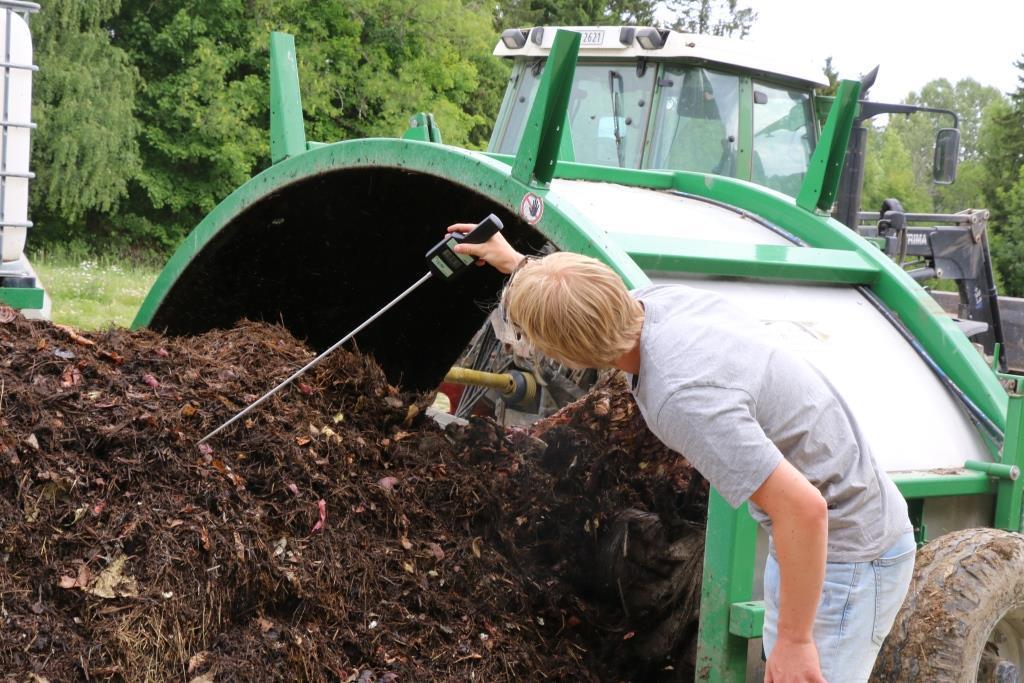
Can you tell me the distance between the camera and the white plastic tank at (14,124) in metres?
3.69

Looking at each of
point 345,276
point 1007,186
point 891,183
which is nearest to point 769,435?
point 345,276

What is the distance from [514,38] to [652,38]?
3.40 ft

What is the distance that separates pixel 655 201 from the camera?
417 cm

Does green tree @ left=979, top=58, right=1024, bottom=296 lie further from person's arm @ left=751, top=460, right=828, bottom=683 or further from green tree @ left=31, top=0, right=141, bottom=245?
person's arm @ left=751, top=460, right=828, bottom=683

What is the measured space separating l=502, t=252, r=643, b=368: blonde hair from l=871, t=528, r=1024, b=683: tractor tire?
123cm

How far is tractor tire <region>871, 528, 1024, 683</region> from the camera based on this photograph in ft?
8.98

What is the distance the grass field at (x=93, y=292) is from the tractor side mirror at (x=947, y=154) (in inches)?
228

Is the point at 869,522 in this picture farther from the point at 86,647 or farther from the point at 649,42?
the point at 649,42

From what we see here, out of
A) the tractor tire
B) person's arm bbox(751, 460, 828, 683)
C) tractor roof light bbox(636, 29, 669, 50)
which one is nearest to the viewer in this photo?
person's arm bbox(751, 460, 828, 683)

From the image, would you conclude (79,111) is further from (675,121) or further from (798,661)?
(798,661)

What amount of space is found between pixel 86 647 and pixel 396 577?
78 cm

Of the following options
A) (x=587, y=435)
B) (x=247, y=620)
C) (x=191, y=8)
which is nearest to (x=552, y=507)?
(x=587, y=435)

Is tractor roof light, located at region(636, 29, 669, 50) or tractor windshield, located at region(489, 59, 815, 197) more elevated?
tractor roof light, located at region(636, 29, 669, 50)

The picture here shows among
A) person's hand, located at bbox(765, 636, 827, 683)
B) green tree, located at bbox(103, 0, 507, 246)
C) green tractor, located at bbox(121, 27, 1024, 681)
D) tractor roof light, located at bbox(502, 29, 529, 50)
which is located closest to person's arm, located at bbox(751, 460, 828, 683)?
person's hand, located at bbox(765, 636, 827, 683)
